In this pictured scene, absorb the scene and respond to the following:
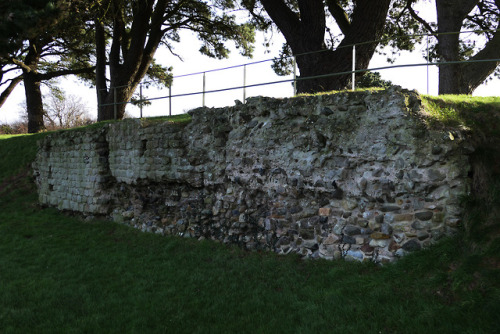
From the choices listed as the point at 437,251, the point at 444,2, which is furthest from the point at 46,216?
the point at 444,2

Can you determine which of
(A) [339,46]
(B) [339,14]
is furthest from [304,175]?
(B) [339,14]

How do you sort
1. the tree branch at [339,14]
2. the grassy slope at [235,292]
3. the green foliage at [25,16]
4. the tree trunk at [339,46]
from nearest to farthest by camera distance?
the grassy slope at [235,292] < the tree trunk at [339,46] < the tree branch at [339,14] < the green foliage at [25,16]

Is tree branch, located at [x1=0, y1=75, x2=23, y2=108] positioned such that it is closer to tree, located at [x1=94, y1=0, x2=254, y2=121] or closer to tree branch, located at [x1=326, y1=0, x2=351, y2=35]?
tree, located at [x1=94, y1=0, x2=254, y2=121]

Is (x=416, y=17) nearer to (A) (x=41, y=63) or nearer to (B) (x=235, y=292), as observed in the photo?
(B) (x=235, y=292)

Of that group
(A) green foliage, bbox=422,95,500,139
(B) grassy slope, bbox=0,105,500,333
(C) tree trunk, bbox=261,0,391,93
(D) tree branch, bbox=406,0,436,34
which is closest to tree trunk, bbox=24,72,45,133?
(B) grassy slope, bbox=0,105,500,333

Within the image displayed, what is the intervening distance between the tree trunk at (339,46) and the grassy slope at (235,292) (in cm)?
579

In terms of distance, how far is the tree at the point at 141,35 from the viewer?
16.8 metres

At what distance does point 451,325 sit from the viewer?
3836mm

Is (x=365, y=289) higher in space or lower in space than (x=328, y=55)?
lower

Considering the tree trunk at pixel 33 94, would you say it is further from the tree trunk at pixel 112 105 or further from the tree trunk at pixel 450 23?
the tree trunk at pixel 450 23

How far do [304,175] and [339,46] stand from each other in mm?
5144

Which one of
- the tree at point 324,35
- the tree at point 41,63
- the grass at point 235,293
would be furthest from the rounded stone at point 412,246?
the tree at point 41,63

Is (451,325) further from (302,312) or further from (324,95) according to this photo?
(324,95)

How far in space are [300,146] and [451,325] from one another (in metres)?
3.54
